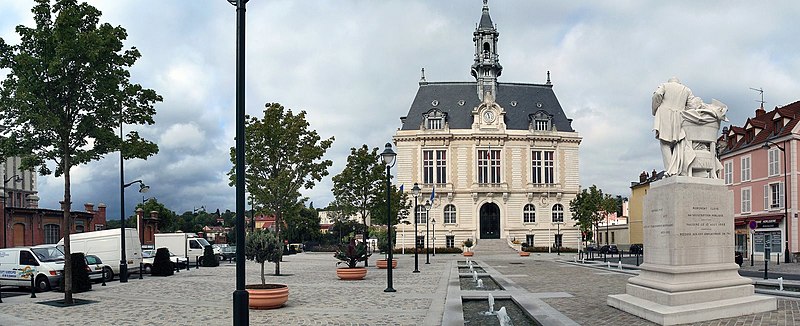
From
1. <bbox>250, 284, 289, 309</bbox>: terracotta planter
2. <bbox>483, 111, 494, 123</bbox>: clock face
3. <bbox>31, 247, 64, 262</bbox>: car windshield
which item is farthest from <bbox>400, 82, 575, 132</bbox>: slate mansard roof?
<bbox>250, 284, 289, 309</bbox>: terracotta planter

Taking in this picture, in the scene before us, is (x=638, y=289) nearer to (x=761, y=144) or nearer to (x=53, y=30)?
(x=53, y=30)

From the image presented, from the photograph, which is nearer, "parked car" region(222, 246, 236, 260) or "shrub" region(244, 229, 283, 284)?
"shrub" region(244, 229, 283, 284)

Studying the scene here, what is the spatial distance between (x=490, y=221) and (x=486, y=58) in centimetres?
2135

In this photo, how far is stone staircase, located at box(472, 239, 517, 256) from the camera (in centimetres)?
7275

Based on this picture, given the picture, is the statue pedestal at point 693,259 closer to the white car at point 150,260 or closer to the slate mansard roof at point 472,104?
the white car at point 150,260

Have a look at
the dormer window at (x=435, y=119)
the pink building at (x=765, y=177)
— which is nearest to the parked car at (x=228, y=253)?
the dormer window at (x=435, y=119)

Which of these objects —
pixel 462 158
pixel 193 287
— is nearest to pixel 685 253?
pixel 193 287

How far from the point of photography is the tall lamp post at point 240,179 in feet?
26.5

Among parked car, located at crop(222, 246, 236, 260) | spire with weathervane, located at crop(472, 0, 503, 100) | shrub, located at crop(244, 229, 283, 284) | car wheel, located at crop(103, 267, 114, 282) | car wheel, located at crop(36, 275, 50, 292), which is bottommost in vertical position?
parked car, located at crop(222, 246, 236, 260)

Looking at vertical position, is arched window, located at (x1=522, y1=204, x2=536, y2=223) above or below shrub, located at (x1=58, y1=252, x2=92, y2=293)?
below

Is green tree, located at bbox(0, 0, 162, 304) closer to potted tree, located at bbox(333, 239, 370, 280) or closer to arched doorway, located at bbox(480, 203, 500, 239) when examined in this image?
potted tree, located at bbox(333, 239, 370, 280)

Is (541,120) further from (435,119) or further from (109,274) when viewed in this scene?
(109,274)

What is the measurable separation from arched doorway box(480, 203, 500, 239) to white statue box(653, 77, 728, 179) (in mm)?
65168

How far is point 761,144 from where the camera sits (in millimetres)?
47125
